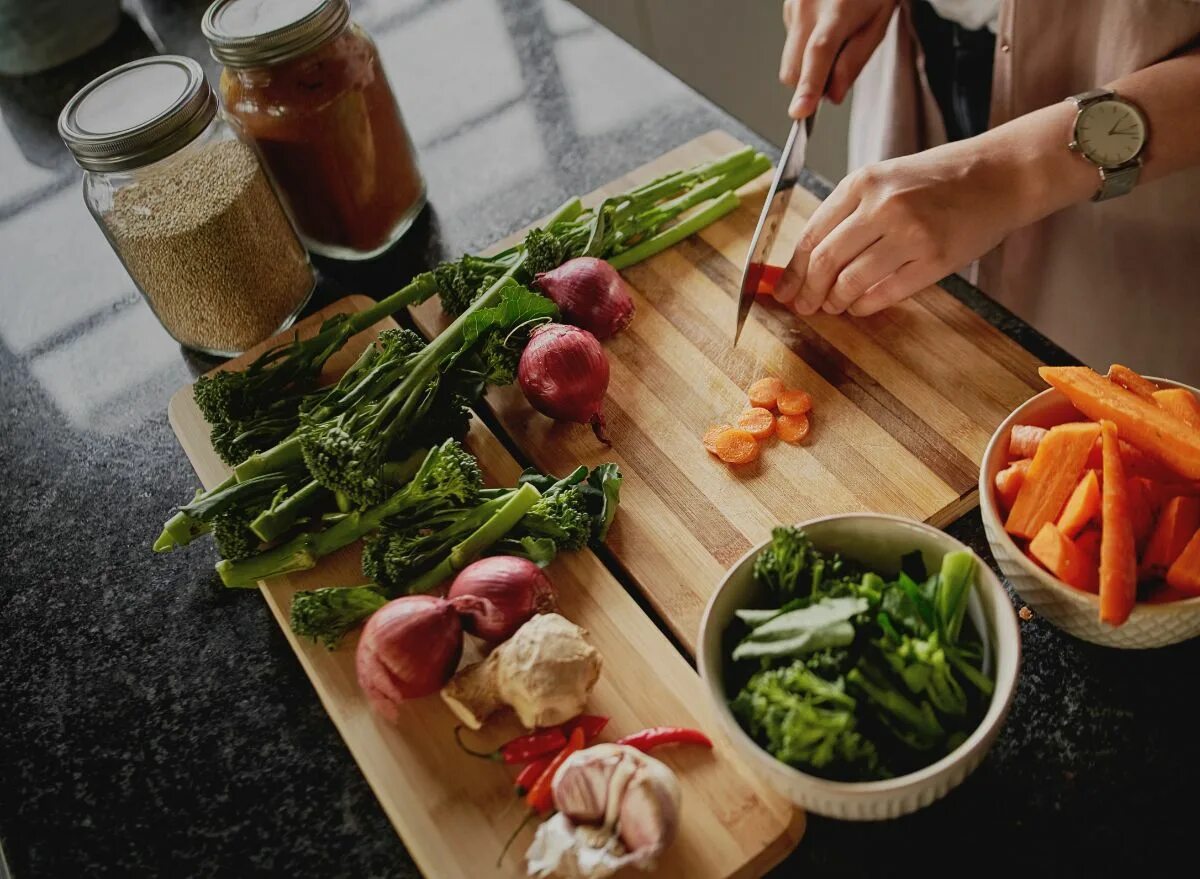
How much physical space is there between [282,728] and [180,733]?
125mm

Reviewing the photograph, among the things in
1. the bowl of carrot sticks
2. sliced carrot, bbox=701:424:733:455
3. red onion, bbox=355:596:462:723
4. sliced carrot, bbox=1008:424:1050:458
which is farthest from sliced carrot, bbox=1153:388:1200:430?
red onion, bbox=355:596:462:723

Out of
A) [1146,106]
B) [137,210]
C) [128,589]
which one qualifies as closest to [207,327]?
[137,210]

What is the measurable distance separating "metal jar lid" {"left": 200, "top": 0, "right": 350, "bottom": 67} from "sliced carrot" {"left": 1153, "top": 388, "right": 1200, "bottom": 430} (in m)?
1.15

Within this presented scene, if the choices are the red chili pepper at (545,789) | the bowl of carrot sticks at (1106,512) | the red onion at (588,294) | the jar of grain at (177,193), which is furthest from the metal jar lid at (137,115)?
the bowl of carrot sticks at (1106,512)

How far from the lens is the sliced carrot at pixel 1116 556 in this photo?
0.98 metres

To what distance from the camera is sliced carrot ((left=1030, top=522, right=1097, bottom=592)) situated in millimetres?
1021

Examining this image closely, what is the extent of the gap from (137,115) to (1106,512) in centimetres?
127

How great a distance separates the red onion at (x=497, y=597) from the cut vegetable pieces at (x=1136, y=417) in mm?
599

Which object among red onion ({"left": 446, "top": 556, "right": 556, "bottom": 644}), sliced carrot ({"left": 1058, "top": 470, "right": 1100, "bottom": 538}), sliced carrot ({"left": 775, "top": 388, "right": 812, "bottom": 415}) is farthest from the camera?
sliced carrot ({"left": 775, "top": 388, "right": 812, "bottom": 415})

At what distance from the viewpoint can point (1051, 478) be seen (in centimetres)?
105

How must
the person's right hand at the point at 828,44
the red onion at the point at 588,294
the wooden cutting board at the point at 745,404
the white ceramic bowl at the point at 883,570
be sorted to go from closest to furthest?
the white ceramic bowl at the point at 883,570 → the wooden cutting board at the point at 745,404 → the red onion at the point at 588,294 → the person's right hand at the point at 828,44

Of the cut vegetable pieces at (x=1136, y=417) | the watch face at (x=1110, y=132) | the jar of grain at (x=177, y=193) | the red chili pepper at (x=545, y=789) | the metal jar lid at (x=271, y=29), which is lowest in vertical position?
the red chili pepper at (x=545, y=789)

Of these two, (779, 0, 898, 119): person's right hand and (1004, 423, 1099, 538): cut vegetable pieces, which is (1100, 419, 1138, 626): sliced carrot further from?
(779, 0, 898, 119): person's right hand

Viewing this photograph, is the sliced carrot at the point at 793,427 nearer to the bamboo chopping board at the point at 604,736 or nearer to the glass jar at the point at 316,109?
the bamboo chopping board at the point at 604,736
